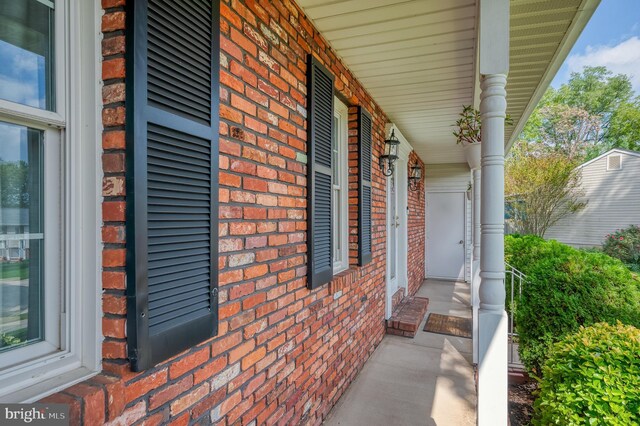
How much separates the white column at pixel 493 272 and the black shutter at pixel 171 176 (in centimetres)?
128

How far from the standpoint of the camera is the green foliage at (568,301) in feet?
9.03

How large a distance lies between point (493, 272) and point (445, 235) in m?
7.15

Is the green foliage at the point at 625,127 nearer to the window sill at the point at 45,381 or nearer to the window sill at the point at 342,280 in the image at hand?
the window sill at the point at 342,280

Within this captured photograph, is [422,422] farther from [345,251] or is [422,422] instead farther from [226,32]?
[226,32]

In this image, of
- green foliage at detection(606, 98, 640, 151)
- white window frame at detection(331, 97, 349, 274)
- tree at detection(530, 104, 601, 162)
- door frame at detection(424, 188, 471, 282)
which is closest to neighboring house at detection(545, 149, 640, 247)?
tree at detection(530, 104, 601, 162)

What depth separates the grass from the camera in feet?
2.96

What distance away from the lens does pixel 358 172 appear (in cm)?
329

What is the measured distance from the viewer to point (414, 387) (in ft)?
10.1

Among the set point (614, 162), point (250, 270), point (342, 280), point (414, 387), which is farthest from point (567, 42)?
point (614, 162)

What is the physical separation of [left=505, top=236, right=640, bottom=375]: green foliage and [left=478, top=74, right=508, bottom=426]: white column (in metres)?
1.47

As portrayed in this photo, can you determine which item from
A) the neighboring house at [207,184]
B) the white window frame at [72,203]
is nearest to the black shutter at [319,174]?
the neighboring house at [207,184]

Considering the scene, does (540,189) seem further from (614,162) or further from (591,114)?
(591,114)

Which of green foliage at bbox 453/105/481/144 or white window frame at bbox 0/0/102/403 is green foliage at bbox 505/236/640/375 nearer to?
green foliage at bbox 453/105/481/144

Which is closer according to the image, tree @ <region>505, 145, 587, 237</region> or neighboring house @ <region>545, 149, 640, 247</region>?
tree @ <region>505, 145, 587, 237</region>
